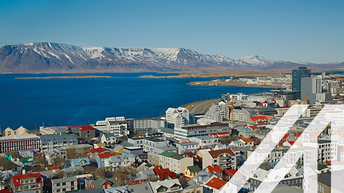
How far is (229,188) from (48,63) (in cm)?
6206

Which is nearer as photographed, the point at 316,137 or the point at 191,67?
the point at 316,137

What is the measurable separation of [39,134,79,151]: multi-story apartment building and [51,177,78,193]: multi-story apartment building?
2766 millimetres

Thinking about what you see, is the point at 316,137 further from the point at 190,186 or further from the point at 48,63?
the point at 48,63

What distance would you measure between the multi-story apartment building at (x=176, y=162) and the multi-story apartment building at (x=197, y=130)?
206 centimetres

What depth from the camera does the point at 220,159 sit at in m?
4.64

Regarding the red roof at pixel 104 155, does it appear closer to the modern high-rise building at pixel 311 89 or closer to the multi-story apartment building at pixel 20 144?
the multi-story apartment building at pixel 20 144

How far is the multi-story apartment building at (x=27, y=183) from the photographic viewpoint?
376 cm

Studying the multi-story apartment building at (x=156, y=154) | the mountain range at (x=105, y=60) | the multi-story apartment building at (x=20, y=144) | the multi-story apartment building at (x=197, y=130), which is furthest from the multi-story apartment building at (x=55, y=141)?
the mountain range at (x=105, y=60)

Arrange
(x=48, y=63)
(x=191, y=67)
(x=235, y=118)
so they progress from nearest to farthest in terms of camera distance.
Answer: (x=235, y=118), (x=48, y=63), (x=191, y=67)

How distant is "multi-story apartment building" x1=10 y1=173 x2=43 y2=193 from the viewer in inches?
148

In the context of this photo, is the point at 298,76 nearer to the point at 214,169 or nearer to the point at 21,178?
the point at 214,169

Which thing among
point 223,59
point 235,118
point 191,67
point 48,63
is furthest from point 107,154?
point 223,59

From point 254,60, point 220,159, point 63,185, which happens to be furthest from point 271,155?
point 254,60

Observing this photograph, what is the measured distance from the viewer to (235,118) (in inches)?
396
